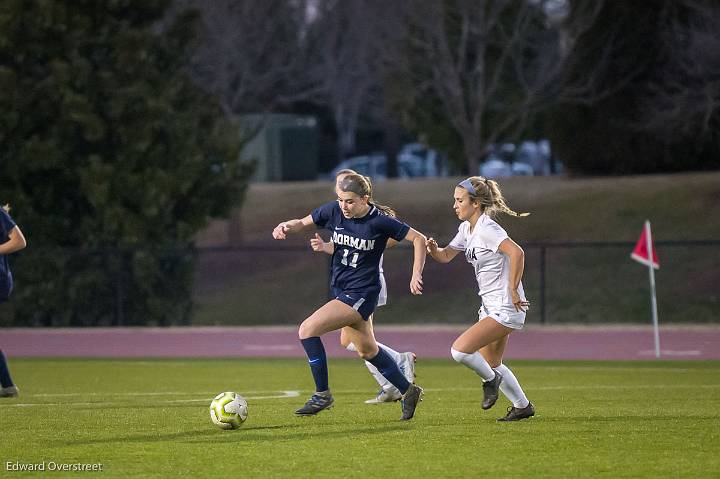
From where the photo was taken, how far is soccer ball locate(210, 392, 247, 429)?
34.9 feet

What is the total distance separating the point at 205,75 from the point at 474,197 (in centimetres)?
2891

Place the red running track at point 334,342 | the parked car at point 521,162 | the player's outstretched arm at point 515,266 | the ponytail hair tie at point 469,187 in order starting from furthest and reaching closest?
the parked car at point 521,162 → the red running track at point 334,342 → the ponytail hair tie at point 469,187 → the player's outstretched arm at point 515,266

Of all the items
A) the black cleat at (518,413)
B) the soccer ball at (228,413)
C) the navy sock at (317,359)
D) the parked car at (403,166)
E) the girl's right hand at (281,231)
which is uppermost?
the girl's right hand at (281,231)

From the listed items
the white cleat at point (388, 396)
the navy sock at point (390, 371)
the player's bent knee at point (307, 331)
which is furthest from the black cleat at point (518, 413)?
the white cleat at point (388, 396)

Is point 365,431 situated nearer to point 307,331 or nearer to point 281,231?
point 307,331

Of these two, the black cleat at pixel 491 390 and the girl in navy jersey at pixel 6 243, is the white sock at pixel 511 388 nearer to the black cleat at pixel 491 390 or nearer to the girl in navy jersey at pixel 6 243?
the black cleat at pixel 491 390

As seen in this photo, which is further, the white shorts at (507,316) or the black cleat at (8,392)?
the black cleat at (8,392)

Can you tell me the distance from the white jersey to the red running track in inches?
387

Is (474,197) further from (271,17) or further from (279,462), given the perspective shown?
(271,17)

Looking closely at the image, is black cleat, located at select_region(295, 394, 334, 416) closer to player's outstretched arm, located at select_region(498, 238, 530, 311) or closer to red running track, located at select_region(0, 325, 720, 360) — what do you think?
player's outstretched arm, located at select_region(498, 238, 530, 311)

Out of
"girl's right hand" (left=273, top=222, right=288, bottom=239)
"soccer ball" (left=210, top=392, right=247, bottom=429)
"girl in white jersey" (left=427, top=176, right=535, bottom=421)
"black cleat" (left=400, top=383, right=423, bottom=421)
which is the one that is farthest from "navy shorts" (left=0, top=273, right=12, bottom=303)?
"girl in white jersey" (left=427, top=176, right=535, bottom=421)

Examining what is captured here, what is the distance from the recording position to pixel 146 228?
2744 cm

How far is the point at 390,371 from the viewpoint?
11.4 metres

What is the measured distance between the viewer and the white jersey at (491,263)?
10953 mm
